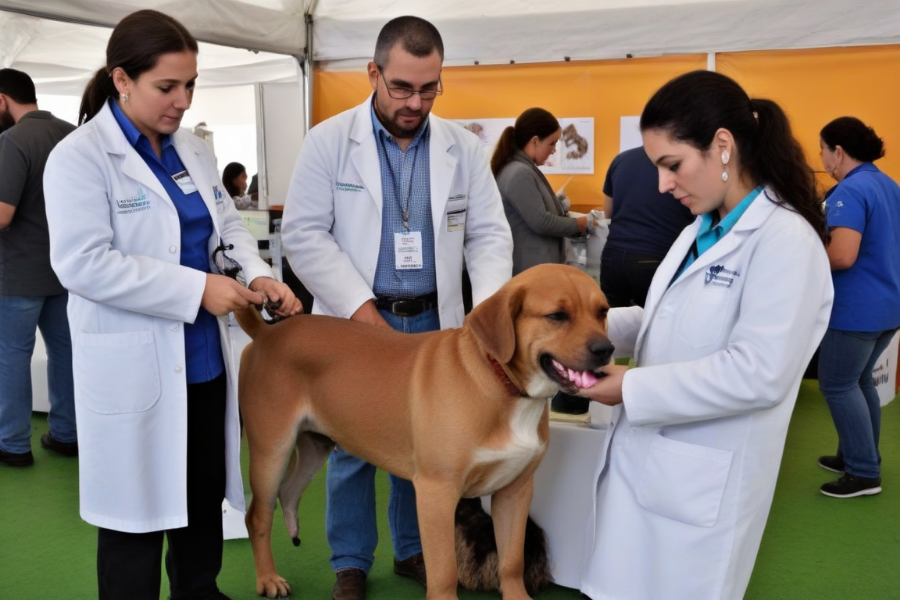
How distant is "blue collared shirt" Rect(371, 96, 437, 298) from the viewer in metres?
3.29

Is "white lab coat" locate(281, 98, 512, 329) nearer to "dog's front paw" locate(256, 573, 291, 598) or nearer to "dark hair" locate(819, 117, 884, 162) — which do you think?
"dog's front paw" locate(256, 573, 291, 598)

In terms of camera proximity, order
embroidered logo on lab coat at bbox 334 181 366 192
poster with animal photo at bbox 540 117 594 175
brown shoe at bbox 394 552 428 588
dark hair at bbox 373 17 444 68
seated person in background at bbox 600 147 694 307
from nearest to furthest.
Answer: dark hair at bbox 373 17 444 68 < embroidered logo on lab coat at bbox 334 181 366 192 < brown shoe at bbox 394 552 428 588 < seated person in background at bbox 600 147 694 307 < poster with animal photo at bbox 540 117 594 175

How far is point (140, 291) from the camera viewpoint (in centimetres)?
249

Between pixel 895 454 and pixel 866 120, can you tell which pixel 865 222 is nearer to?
pixel 895 454

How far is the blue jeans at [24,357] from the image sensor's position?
17.3ft

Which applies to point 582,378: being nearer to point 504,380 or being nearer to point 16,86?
point 504,380

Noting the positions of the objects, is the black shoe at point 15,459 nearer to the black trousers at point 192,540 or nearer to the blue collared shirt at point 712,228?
the black trousers at point 192,540

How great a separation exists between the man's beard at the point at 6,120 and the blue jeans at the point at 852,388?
17.7 feet

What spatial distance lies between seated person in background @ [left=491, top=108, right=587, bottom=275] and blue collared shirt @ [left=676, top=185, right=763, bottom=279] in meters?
3.56

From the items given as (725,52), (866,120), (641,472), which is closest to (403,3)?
(725,52)

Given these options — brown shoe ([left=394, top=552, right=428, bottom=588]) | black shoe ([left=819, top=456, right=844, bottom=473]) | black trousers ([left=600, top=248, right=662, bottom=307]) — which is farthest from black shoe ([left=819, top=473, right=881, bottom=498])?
brown shoe ([left=394, top=552, right=428, bottom=588])

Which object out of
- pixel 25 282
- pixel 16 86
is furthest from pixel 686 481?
pixel 16 86

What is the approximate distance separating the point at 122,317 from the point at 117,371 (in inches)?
6.7

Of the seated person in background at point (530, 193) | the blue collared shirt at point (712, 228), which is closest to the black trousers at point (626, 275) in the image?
the seated person in background at point (530, 193)
